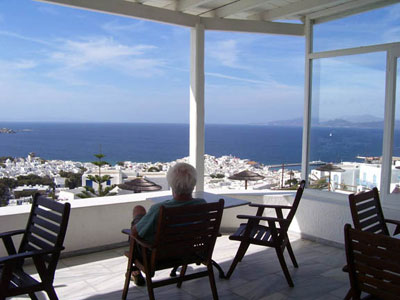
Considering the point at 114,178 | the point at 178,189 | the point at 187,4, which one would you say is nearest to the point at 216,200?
the point at 178,189

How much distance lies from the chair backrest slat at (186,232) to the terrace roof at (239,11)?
2615 millimetres

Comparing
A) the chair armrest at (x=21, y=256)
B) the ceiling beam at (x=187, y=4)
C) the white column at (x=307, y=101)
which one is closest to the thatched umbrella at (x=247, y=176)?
the white column at (x=307, y=101)

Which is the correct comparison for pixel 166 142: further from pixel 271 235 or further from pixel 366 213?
pixel 366 213

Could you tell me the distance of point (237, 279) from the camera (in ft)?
12.1

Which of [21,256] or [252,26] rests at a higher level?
[252,26]

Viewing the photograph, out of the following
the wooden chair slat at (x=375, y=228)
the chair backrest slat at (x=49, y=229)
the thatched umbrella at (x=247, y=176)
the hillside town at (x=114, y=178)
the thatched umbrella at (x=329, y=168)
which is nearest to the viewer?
the chair backrest slat at (x=49, y=229)

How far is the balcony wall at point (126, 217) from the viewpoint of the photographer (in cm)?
431

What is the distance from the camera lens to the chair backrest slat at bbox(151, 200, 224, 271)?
2.68m

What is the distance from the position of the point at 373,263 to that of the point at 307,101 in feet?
12.3

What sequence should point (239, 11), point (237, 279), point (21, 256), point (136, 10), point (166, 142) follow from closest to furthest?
point (21, 256) → point (237, 279) → point (136, 10) → point (239, 11) → point (166, 142)

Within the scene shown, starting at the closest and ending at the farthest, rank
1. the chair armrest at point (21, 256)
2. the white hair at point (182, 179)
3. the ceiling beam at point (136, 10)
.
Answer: the chair armrest at point (21, 256), the white hair at point (182, 179), the ceiling beam at point (136, 10)

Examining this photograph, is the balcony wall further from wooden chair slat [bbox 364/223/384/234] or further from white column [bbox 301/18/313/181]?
wooden chair slat [bbox 364/223/384/234]

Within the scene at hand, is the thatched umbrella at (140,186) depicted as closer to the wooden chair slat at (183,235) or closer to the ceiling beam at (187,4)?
the ceiling beam at (187,4)

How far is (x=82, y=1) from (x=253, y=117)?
2557cm
